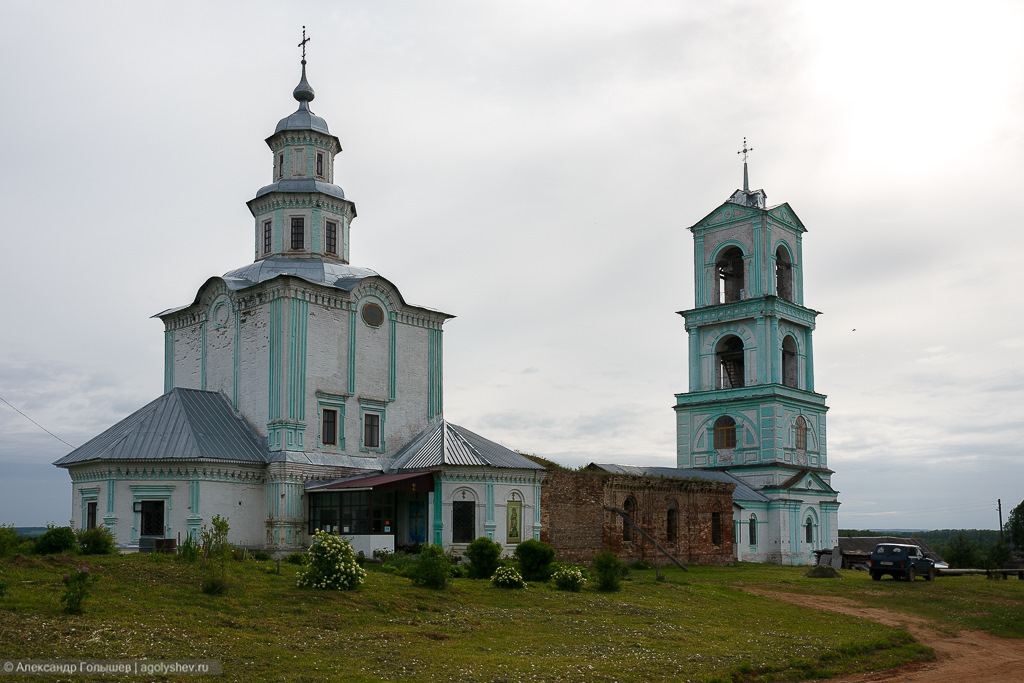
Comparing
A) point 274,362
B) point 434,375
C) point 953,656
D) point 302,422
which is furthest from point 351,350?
point 953,656

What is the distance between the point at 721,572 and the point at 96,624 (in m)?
25.5

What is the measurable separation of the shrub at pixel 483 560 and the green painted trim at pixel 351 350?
10.1 metres

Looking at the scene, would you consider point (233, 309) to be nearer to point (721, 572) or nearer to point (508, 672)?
point (721, 572)

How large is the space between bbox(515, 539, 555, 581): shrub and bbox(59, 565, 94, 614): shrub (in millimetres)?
10883

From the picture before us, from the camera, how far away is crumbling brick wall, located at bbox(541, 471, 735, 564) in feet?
105

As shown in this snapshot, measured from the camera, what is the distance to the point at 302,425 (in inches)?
1190

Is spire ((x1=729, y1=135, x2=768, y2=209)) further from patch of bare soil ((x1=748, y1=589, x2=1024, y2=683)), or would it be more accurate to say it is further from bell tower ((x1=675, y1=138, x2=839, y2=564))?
patch of bare soil ((x1=748, y1=589, x2=1024, y2=683))

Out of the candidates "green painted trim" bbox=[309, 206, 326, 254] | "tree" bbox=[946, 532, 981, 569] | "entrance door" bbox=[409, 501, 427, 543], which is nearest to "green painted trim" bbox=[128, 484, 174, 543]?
"entrance door" bbox=[409, 501, 427, 543]

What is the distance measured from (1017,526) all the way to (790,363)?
25346 mm

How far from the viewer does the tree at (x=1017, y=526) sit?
6450 cm

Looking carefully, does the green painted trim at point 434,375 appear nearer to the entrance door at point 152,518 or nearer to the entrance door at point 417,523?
the entrance door at point 417,523

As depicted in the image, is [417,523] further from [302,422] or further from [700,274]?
[700,274]

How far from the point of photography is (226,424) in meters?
30.4

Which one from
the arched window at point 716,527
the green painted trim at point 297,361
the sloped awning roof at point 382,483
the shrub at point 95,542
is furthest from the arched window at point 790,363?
the shrub at point 95,542
